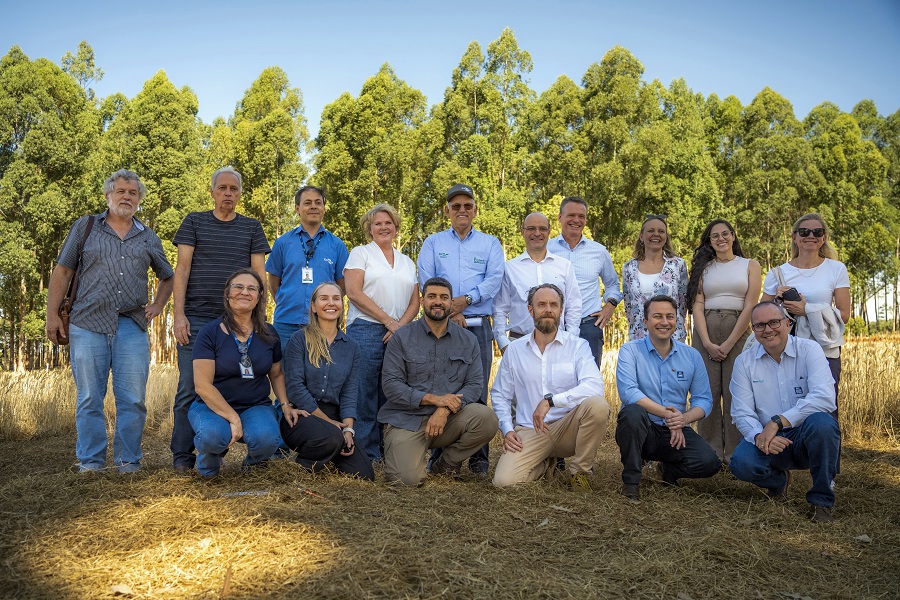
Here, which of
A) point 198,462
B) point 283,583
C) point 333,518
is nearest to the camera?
point 283,583

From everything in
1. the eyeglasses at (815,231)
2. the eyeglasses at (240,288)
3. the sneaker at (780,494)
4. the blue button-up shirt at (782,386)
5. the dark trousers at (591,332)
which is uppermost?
the eyeglasses at (815,231)

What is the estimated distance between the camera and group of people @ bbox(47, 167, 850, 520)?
4.72 meters

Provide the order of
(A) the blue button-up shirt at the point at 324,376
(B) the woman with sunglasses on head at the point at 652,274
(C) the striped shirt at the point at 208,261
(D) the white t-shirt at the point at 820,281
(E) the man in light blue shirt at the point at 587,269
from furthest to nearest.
Result: (E) the man in light blue shirt at the point at 587,269 → (B) the woman with sunglasses on head at the point at 652,274 → (D) the white t-shirt at the point at 820,281 → (C) the striped shirt at the point at 208,261 → (A) the blue button-up shirt at the point at 324,376

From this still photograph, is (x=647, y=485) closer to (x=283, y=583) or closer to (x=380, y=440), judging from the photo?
(x=380, y=440)

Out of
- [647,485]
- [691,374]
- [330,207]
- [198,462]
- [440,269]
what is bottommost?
[647,485]

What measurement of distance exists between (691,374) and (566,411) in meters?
0.94

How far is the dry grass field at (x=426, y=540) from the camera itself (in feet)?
9.98

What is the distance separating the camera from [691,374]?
5020 millimetres

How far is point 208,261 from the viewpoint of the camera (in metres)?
5.29

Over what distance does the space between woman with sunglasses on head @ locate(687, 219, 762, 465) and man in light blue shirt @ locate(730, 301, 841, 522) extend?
2.51 feet

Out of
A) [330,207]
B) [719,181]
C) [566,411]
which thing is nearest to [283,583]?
[566,411]

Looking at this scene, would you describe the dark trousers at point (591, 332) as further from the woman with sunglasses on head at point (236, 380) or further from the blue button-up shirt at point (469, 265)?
the woman with sunglasses on head at point (236, 380)

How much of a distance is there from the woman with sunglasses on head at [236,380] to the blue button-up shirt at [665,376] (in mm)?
2480

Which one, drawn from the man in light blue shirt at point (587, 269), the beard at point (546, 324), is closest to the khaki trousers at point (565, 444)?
the beard at point (546, 324)
